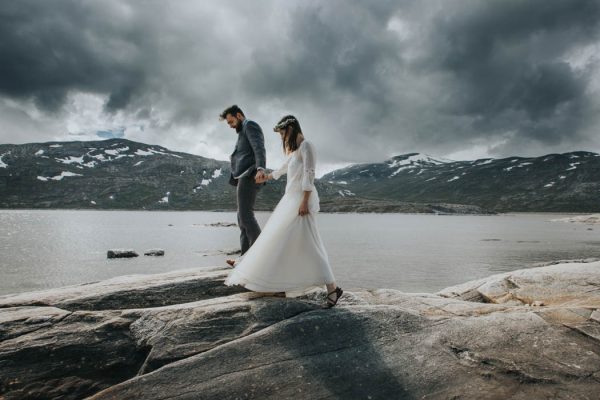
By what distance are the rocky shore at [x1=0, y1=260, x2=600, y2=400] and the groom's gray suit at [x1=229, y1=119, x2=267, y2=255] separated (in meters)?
2.19

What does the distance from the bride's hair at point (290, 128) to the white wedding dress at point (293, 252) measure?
1.05ft

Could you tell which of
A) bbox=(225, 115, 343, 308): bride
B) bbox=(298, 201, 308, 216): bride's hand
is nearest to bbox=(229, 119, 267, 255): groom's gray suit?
bbox=(225, 115, 343, 308): bride

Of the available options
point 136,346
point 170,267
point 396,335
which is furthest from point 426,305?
point 170,267

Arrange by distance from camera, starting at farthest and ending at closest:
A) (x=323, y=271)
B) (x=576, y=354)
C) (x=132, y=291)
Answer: (x=132, y=291), (x=323, y=271), (x=576, y=354)

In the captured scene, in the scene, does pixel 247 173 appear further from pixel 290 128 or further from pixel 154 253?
pixel 154 253

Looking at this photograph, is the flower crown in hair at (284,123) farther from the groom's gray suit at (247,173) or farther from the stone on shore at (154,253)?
the stone on shore at (154,253)

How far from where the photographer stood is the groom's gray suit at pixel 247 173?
1066 cm

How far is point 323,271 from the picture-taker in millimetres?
8578

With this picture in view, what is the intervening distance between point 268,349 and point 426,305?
4541 millimetres

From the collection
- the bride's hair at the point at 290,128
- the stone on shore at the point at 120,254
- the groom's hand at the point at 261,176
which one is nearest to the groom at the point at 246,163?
the groom's hand at the point at 261,176

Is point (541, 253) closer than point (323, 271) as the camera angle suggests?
No

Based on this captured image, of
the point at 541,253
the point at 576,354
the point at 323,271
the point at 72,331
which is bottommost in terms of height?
the point at 541,253

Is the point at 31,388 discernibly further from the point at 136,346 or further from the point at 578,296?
the point at 578,296

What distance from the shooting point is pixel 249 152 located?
10.9 meters
